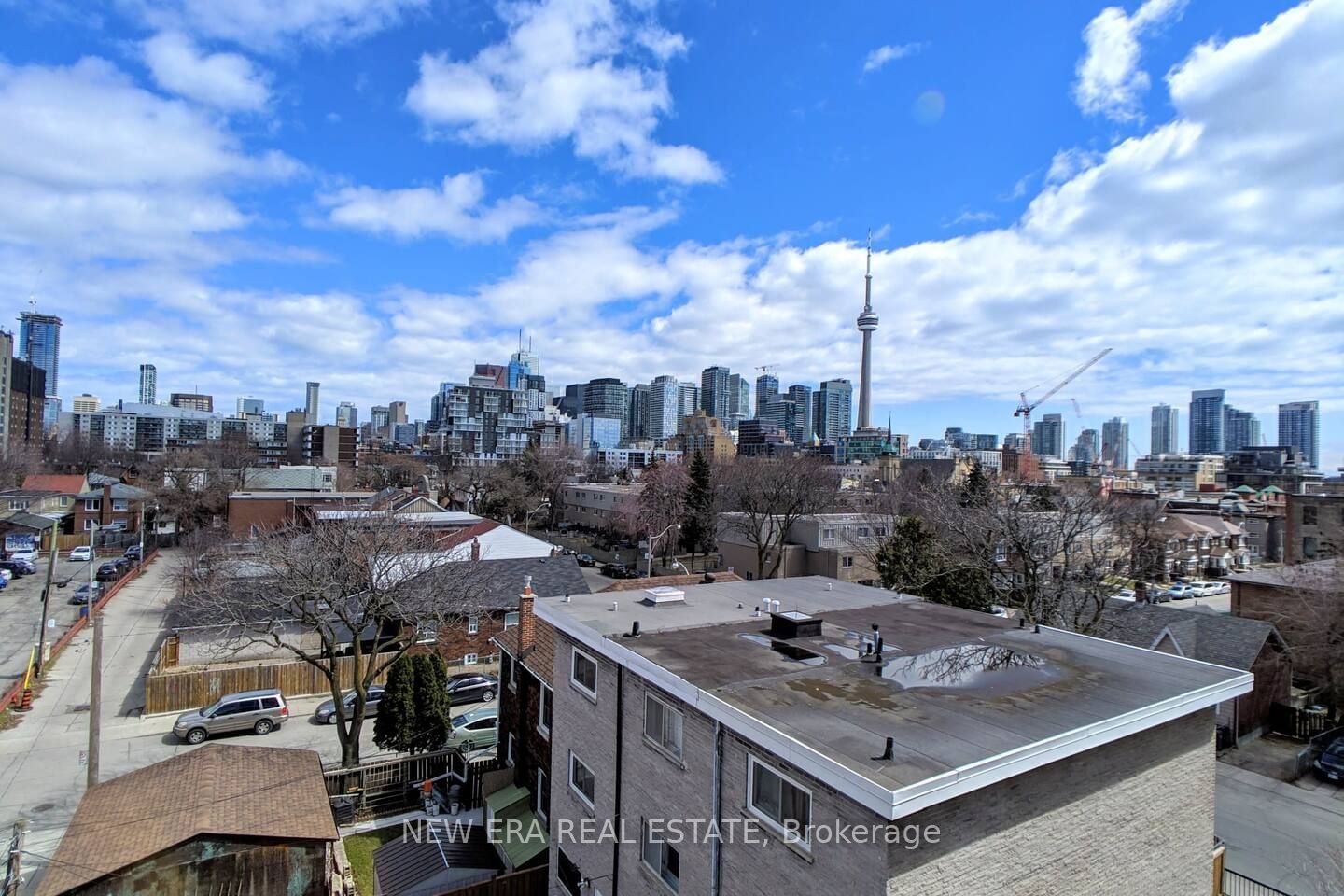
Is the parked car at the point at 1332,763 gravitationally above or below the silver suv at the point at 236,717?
above

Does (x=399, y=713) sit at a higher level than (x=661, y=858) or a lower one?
lower

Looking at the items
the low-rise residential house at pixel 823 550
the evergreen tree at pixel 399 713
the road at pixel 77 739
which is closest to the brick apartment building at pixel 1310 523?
the low-rise residential house at pixel 823 550

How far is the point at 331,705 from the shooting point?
24.8m

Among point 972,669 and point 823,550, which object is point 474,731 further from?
point 823,550

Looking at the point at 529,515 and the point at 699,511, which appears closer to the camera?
the point at 699,511

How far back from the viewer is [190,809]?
12102 mm

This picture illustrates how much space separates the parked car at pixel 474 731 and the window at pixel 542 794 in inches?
213

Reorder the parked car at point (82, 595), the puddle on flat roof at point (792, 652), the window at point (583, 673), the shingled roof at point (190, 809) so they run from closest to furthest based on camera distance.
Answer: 1. the puddle on flat roof at point (792, 652)
2. the shingled roof at point (190, 809)
3. the window at point (583, 673)
4. the parked car at point (82, 595)

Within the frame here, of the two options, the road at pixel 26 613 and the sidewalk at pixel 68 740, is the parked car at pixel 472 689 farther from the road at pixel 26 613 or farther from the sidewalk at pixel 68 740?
the road at pixel 26 613

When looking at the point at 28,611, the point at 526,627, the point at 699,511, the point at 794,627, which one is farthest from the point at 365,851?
the point at 699,511

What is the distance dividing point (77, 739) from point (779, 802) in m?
25.9

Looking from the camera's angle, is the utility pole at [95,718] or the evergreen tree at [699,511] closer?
the utility pole at [95,718]

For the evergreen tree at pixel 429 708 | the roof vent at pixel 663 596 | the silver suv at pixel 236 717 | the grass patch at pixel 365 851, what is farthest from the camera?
the silver suv at pixel 236 717

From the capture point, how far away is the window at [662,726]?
9633 millimetres
